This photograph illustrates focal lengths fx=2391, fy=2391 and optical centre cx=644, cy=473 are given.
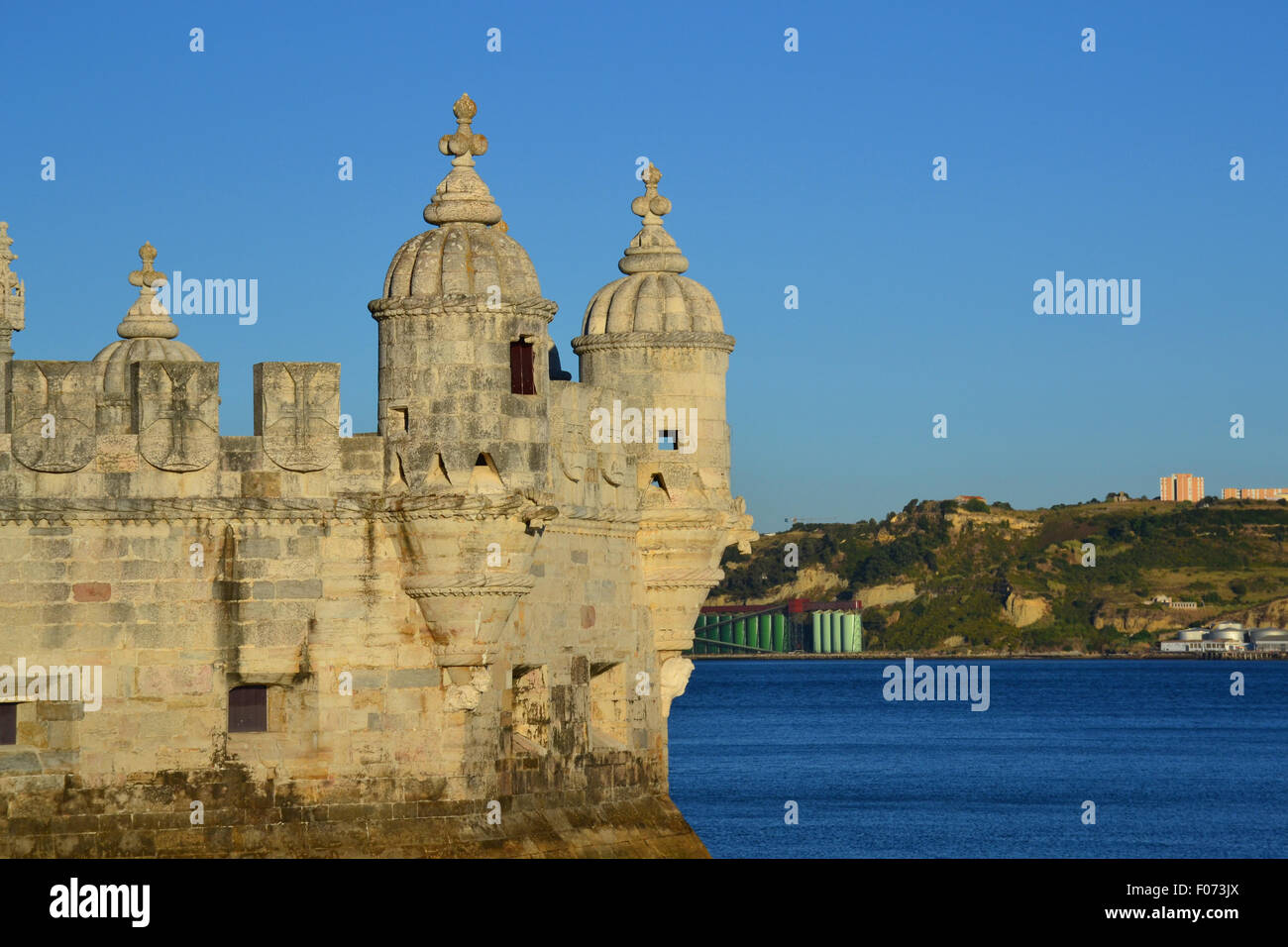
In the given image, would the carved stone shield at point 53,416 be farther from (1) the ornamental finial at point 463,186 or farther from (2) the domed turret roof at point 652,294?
(2) the domed turret roof at point 652,294

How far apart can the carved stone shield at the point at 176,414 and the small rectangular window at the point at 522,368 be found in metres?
3.47

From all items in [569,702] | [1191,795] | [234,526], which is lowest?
[1191,795]

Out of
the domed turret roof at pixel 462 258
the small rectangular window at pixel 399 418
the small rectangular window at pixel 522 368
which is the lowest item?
the small rectangular window at pixel 399 418

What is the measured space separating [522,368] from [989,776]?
180 feet

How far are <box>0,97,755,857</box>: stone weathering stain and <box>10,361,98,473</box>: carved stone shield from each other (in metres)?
0.02

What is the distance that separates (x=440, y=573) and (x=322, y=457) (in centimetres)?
186

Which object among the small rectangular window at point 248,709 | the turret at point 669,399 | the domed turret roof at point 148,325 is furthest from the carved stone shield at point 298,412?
the domed turret roof at point 148,325

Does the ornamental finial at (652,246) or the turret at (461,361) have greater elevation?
the ornamental finial at (652,246)

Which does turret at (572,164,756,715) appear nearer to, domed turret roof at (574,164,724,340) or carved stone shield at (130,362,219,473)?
domed turret roof at (574,164,724,340)

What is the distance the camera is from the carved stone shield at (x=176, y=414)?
2645cm

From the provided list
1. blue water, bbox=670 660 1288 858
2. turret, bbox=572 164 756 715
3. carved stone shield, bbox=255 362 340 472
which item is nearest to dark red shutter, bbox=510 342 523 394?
carved stone shield, bbox=255 362 340 472
